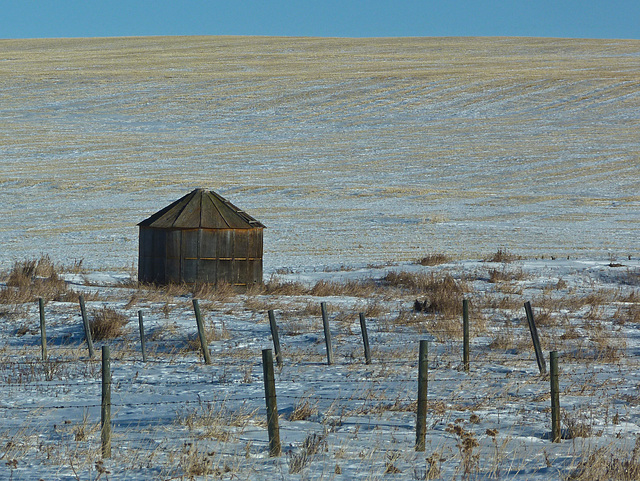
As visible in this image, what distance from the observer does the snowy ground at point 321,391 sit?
24.5 ft

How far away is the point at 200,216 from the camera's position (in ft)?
75.3

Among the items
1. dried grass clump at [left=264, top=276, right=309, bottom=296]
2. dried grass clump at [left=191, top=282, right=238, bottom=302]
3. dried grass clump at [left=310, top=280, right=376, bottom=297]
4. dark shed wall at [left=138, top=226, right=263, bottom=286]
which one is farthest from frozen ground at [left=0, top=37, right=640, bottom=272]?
dried grass clump at [left=310, top=280, right=376, bottom=297]

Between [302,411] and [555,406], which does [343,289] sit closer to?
[302,411]

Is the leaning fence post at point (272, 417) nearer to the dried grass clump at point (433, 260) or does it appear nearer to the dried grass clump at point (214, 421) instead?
the dried grass clump at point (214, 421)

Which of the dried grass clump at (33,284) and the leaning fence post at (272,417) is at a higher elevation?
the dried grass clump at (33,284)

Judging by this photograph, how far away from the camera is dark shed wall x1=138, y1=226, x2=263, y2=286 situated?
22.8 m

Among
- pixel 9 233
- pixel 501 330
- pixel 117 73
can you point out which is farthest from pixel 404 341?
pixel 117 73

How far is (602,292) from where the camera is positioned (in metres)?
21.3

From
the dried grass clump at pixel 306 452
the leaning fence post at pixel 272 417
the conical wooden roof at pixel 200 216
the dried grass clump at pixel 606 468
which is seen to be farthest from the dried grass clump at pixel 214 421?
the conical wooden roof at pixel 200 216

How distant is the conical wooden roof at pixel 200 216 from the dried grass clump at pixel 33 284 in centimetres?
284

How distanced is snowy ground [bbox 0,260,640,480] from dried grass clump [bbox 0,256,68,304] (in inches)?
31.4

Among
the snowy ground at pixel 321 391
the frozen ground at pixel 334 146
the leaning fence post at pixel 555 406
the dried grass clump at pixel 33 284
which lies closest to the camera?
the snowy ground at pixel 321 391

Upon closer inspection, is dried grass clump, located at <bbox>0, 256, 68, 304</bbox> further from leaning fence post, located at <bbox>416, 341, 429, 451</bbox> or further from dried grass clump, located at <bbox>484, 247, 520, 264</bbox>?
leaning fence post, located at <bbox>416, 341, 429, 451</bbox>

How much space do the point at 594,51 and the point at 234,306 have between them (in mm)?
66030
